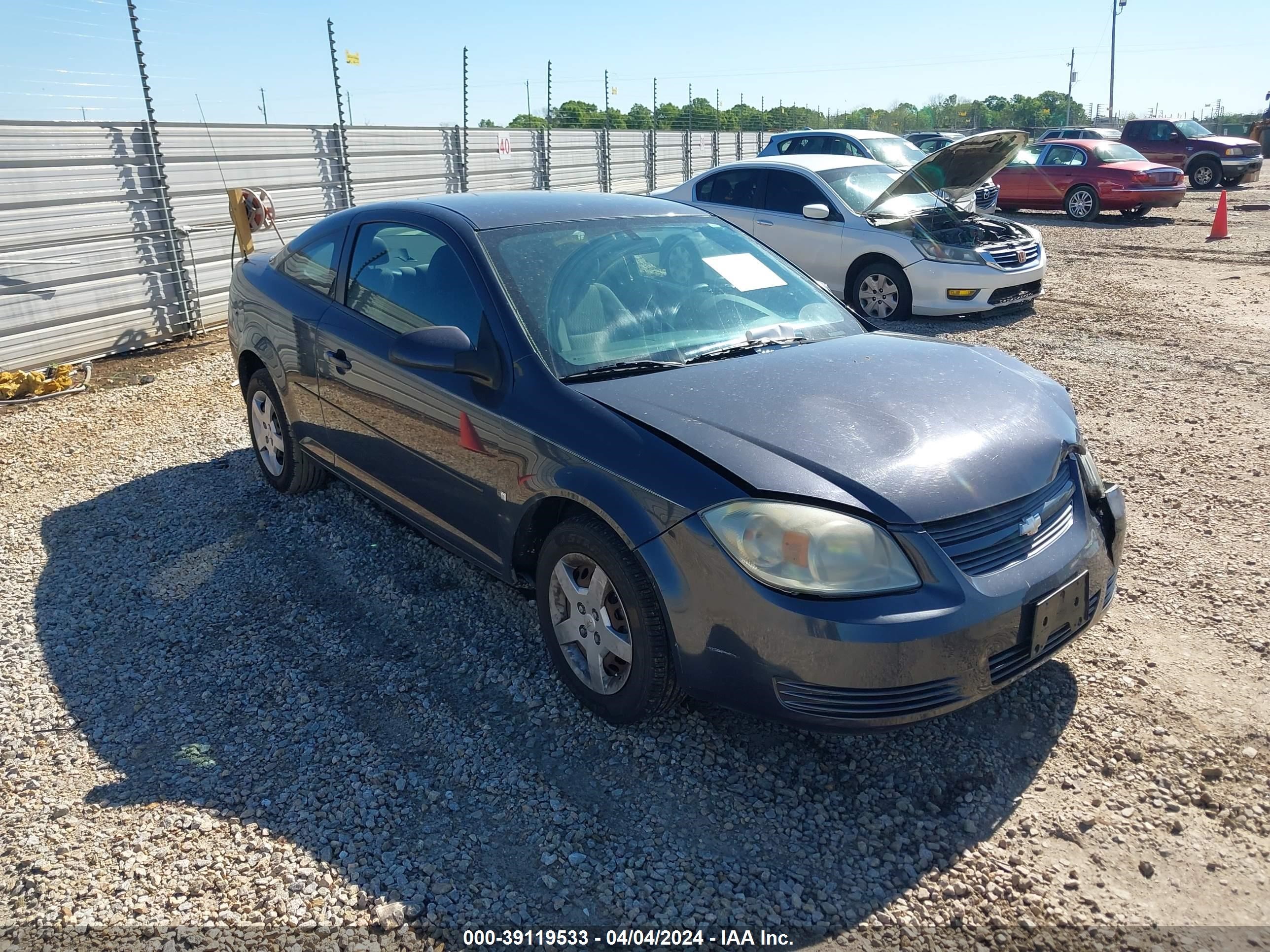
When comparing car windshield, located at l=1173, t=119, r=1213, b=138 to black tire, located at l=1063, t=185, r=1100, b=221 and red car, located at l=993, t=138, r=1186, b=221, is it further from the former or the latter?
black tire, located at l=1063, t=185, r=1100, b=221

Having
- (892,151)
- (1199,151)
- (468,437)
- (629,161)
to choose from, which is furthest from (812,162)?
(1199,151)

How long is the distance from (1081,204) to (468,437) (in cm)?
1849

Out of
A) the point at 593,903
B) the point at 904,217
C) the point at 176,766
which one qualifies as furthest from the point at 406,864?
the point at 904,217

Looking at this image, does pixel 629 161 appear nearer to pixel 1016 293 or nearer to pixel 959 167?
pixel 959 167

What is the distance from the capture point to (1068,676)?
3453mm

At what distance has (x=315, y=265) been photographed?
482 centimetres

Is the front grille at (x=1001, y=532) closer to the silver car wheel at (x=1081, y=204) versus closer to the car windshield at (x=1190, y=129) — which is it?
the silver car wheel at (x=1081, y=204)

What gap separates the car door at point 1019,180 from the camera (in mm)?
19266

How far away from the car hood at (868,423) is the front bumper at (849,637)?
211 millimetres

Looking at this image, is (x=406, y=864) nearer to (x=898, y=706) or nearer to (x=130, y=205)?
(x=898, y=706)

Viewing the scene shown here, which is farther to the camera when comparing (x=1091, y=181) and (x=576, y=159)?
(x=576, y=159)

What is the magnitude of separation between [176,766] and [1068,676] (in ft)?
10.3

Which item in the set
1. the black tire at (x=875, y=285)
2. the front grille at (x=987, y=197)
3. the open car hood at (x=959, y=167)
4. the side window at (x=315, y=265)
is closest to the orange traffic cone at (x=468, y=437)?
the side window at (x=315, y=265)

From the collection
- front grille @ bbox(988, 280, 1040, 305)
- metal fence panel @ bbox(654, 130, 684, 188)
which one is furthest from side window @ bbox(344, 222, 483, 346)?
metal fence panel @ bbox(654, 130, 684, 188)
